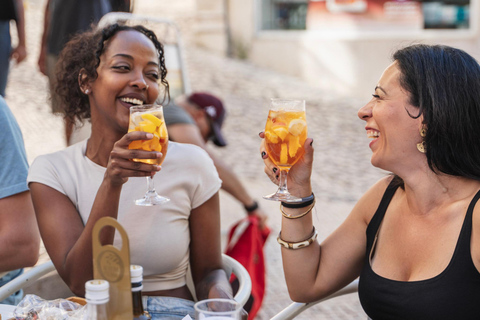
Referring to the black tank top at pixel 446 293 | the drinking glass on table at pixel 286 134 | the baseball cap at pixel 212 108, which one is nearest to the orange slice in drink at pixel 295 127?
the drinking glass on table at pixel 286 134

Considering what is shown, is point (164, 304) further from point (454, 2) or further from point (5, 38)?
point (454, 2)

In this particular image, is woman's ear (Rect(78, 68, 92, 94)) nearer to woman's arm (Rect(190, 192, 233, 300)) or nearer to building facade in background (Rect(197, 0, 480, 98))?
woman's arm (Rect(190, 192, 233, 300))

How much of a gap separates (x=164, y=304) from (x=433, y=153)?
1.08 m

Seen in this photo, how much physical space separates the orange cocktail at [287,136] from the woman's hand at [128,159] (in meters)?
0.43

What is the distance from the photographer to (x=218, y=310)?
4.87 feet

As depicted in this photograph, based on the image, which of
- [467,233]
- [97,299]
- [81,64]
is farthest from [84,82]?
[467,233]

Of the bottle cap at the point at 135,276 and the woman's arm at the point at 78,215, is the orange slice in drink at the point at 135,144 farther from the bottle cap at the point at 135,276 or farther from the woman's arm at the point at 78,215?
the bottle cap at the point at 135,276

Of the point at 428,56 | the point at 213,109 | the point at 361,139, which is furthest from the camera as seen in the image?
the point at 361,139

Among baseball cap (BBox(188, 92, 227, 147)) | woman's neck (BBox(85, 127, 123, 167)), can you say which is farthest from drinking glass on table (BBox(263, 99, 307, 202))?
baseball cap (BBox(188, 92, 227, 147))

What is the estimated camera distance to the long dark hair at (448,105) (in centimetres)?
197

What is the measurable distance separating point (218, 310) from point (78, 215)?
1002 millimetres

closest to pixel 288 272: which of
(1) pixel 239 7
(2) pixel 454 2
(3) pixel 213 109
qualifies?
(3) pixel 213 109

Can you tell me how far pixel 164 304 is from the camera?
226 cm

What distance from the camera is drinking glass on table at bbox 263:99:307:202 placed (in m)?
2.12
